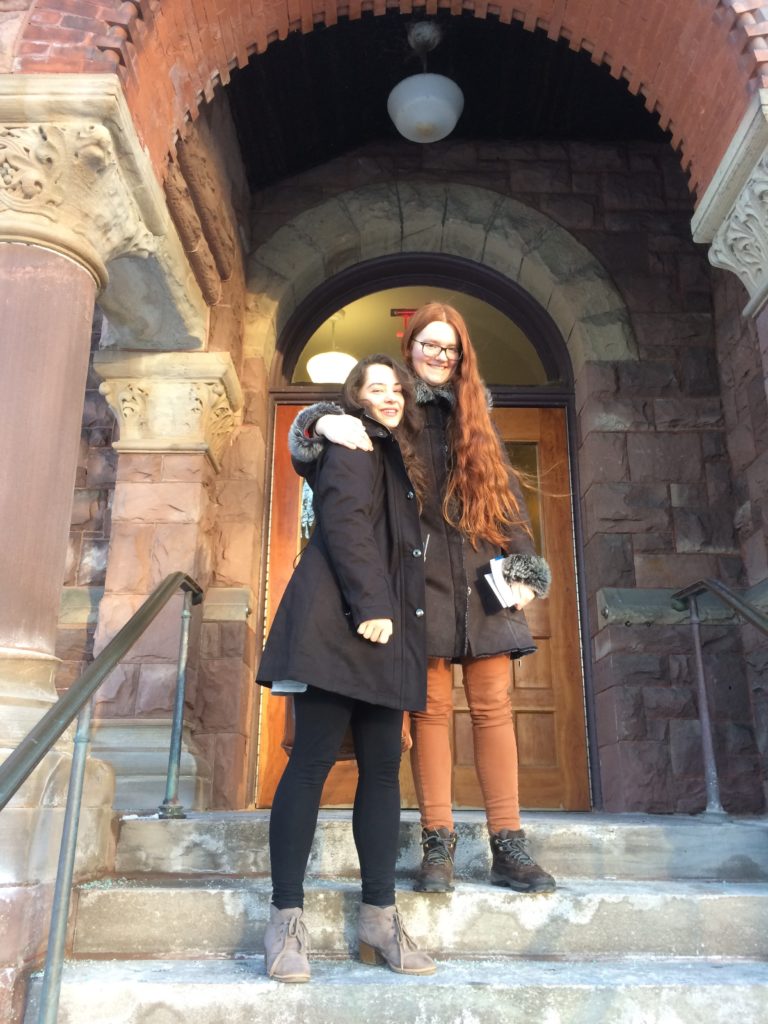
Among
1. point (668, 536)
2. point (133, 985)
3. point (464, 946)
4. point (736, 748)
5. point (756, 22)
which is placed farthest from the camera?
point (668, 536)

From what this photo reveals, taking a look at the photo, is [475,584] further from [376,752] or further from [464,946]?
[464,946]

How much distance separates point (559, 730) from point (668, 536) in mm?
1233

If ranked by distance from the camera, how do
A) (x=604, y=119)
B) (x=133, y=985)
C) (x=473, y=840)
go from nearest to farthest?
(x=133, y=985) < (x=473, y=840) < (x=604, y=119)

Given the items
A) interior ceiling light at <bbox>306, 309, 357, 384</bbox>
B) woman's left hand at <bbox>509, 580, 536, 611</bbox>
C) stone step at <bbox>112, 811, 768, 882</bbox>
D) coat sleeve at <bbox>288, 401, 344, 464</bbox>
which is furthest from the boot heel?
interior ceiling light at <bbox>306, 309, 357, 384</bbox>

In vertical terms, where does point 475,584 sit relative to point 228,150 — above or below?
below

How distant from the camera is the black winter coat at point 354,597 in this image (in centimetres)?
214

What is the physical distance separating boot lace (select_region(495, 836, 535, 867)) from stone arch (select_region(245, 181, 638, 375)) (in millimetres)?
3351

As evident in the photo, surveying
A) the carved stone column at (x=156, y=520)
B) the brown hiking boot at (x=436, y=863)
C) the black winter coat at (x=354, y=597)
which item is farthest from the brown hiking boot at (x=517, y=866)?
the carved stone column at (x=156, y=520)

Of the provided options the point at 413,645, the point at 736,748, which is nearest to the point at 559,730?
the point at 736,748

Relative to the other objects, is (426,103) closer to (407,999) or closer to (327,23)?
(327,23)

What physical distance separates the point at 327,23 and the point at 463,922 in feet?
12.2

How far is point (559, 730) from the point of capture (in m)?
4.99

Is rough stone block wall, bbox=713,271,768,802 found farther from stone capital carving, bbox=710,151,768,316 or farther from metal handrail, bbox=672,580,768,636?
stone capital carving, bbox=710,151,768,316

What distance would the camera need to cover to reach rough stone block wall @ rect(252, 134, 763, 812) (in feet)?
14.9
